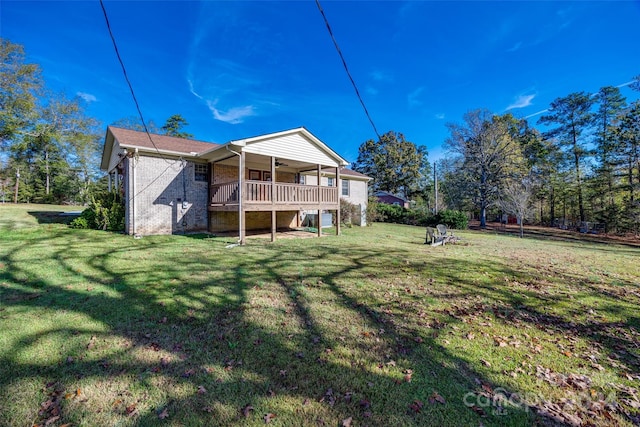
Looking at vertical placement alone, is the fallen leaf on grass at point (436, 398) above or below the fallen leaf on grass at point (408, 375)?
below

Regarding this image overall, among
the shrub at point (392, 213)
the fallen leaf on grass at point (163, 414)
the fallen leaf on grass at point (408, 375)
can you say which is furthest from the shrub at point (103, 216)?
the shrub at point (392, 213)

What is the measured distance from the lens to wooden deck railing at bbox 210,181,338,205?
11.1 m

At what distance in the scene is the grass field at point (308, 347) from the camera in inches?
92.4

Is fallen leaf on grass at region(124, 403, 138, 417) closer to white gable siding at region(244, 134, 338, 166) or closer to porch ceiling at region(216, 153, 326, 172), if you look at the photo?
white gable siding at region(244, 134, 338, 166)

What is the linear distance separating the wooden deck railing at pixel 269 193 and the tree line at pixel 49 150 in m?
21.0

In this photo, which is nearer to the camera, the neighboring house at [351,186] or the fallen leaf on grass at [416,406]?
the fallen leaf on grass at [416,406]

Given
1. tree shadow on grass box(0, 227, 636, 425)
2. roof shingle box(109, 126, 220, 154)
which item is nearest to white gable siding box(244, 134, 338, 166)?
roof shingle box(109, 126, 220, 154)

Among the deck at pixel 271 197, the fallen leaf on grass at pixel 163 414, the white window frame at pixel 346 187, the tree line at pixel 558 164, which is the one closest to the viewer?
the fallen leaf on grass at pixel 163 414

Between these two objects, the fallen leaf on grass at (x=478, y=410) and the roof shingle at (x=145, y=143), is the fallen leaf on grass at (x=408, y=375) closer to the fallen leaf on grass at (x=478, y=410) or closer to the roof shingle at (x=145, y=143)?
the fallen leaf on grass at (x=478, y=410)

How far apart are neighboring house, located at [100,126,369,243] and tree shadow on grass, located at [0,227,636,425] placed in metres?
5.45

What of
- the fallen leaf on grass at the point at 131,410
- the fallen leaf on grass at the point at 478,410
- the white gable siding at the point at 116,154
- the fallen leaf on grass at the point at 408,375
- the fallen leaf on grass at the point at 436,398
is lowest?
the fallen leaf on grass at the point at 478,410

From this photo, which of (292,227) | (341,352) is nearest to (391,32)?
(292,227)

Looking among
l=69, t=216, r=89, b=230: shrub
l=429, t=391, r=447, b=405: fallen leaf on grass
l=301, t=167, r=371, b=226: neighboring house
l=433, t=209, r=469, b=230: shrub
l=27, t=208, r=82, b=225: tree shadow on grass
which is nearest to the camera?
l=429, t=391, r=447, b=405: fallen leaf on grass

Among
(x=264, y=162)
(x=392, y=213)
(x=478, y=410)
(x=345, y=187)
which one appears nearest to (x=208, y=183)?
(x=264, y=162)
